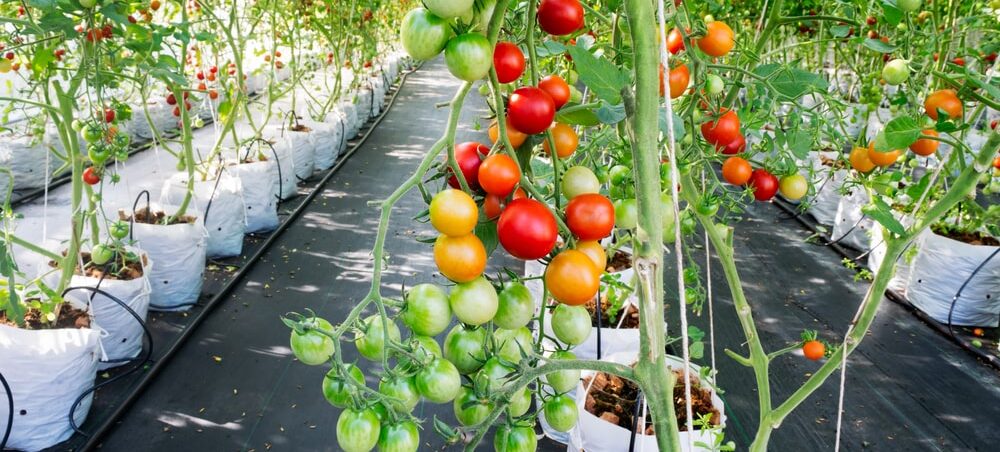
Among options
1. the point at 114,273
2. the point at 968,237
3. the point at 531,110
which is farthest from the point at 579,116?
the point at 968,237

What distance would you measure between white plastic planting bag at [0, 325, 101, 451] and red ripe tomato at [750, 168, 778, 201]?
6.58 ft

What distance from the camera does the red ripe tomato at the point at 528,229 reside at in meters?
0.51

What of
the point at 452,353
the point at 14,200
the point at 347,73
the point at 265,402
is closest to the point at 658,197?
the point at 452,353

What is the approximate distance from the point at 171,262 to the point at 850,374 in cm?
288

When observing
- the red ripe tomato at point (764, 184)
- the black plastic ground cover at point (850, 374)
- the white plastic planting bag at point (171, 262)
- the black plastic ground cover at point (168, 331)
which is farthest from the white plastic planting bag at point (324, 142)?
the red ripe tomato at point (764, 184)

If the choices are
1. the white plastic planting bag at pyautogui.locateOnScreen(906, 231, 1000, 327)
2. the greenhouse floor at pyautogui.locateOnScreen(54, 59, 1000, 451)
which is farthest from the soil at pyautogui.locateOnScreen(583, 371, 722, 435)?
the white plastic planting bag at pyautogui.locateOnScreen(906, 231, 1000, 327)

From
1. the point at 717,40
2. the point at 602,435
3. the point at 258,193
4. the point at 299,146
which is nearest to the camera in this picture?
the point at 717,40

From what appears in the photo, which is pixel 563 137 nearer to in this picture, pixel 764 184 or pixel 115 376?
pixel 764 184

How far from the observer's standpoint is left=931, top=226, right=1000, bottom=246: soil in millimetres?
2969

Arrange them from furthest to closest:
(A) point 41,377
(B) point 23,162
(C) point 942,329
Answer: (B) point 23,162
(C) point 942,329
(A) point 41,377

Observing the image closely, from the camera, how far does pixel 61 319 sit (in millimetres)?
2141

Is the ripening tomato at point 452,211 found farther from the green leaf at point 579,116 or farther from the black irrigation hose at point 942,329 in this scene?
the black irrigation hose at point 942,329

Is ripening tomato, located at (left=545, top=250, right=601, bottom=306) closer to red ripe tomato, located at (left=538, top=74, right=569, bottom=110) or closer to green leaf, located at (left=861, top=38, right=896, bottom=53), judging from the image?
red ripe tomato, located at (left=538, top=74, right=569, bottom=110)

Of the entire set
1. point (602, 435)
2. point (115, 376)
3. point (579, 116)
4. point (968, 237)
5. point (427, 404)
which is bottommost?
point (115, 376)
